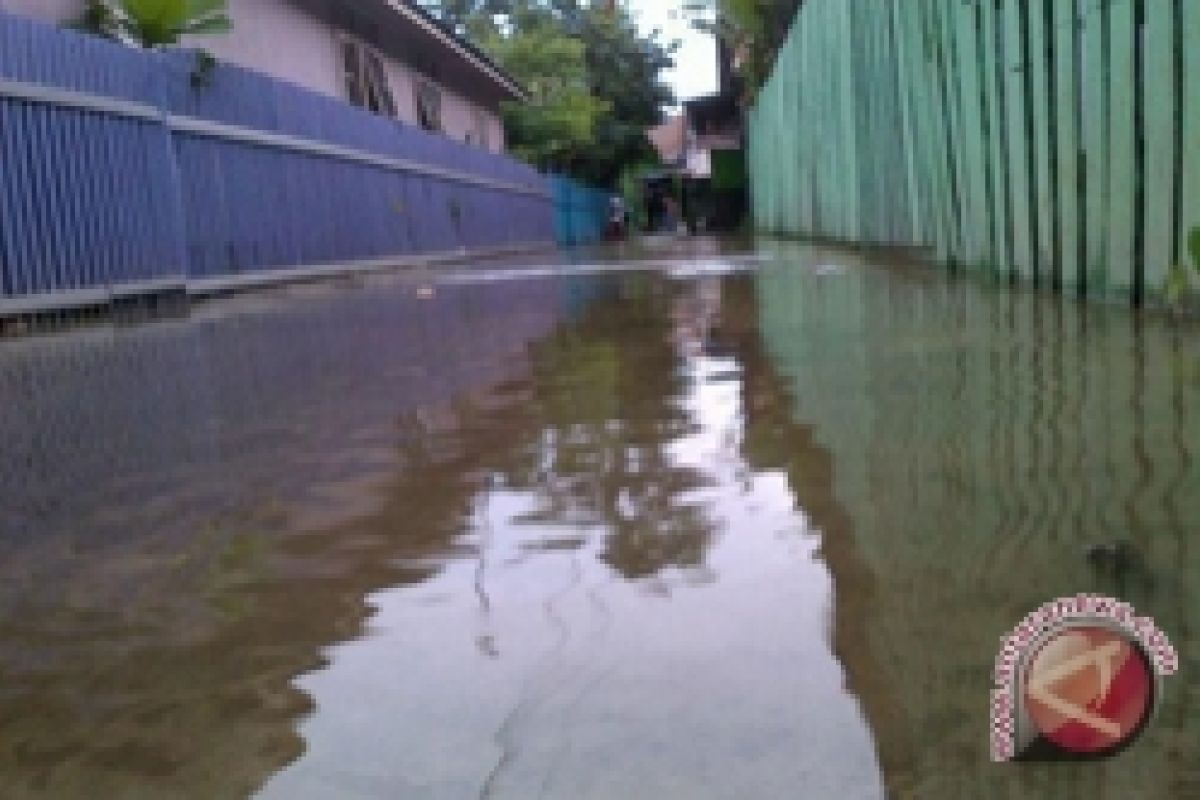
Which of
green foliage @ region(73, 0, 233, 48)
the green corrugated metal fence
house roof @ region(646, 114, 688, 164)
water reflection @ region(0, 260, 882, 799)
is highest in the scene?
house roof @ region(646, 114, 688, 164)

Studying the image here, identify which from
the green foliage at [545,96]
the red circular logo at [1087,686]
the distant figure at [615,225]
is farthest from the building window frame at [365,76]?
the red circular logo at [1087,686]

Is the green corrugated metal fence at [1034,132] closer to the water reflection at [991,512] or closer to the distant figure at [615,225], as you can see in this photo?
the water reflection at [991,512]

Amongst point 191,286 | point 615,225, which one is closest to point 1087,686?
point 191,286

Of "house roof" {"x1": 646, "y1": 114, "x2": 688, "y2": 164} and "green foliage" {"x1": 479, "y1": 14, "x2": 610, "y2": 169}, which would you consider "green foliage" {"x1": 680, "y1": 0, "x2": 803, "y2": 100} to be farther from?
"house roof" {"x1": 646, "y1": 114, "x2": 688, "y2": 164}

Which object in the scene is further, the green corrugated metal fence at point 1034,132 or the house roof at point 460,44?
the house roof at point 460,44

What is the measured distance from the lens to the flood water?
3.65ft

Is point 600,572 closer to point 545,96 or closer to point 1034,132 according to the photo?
point 1034,132

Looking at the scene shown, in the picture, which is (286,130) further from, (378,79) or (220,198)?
(378,79)

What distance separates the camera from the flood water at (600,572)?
1.11m

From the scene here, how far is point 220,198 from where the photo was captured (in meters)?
9.63

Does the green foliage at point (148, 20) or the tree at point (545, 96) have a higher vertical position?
the tree at point (545, 96)

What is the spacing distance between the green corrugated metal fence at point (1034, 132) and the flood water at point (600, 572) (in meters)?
0.47

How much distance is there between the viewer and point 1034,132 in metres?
4.73

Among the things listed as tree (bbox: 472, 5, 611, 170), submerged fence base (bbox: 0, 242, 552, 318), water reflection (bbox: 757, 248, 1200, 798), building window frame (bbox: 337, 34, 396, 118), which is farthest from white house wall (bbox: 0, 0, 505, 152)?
→ tree (bbox: 472, 5, 611, 170)
